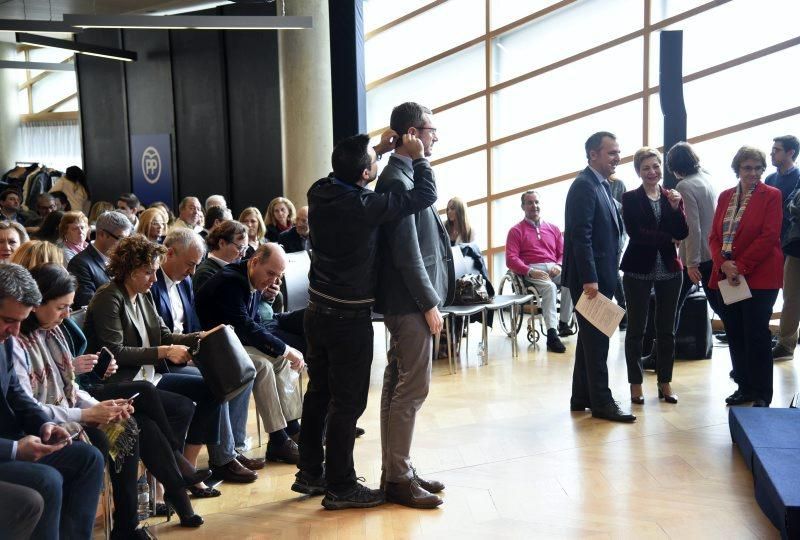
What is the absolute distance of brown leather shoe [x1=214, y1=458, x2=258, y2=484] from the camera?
4.16 m

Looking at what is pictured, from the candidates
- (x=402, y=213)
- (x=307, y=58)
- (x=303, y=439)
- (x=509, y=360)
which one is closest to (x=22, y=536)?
(x=303, y=439)

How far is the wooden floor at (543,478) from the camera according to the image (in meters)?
3.49

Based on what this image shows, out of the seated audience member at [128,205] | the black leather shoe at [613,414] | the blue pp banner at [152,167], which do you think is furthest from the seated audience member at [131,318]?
the blue pp banner at [152,167]

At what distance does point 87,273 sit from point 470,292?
2955 mm

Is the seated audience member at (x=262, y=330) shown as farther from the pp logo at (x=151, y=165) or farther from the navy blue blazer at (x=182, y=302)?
the pp logo at (x=151, y=165)

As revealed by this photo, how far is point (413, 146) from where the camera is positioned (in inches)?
145

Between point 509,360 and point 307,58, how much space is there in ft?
16.5

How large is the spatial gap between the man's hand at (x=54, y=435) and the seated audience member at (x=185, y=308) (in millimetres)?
1178

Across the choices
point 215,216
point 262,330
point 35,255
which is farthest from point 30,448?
point 215,216

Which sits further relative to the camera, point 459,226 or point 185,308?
point 459,226

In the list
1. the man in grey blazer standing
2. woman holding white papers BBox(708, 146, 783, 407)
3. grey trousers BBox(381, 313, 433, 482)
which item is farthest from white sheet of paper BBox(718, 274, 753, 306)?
grey trousers BBox(381, 313, 433, 482)

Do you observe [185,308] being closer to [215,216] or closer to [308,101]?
[215,216]

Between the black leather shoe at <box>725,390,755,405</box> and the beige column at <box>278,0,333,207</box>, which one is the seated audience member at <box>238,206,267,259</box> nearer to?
the beige column at <box>278,0,333,207</box>

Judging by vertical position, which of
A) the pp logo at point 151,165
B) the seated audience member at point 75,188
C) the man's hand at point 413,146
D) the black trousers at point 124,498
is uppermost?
the pp logo at point 151,165
